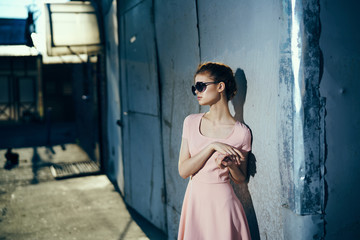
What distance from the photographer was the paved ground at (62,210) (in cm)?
465

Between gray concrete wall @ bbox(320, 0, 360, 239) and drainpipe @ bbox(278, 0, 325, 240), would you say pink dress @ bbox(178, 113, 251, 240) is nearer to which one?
drainpipe @ bbox(278, 0, 325, 240)

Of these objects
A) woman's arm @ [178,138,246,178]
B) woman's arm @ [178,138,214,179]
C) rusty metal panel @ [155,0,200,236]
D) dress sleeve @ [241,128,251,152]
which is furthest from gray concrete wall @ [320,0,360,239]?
rusty metal panel @ [155,0,200,236]

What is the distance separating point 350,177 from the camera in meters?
2.23

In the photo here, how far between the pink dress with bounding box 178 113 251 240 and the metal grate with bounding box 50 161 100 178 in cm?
577

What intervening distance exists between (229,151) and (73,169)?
675 centimetres

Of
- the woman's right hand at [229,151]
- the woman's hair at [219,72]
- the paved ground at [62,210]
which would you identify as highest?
the woman's hair at [219,72]

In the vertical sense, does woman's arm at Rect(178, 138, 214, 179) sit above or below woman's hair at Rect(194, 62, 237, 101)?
below

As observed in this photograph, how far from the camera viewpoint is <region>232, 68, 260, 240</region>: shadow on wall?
2533 mm

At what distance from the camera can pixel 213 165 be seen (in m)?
2.32

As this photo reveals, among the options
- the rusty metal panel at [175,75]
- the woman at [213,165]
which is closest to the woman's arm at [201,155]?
the woman at [213,165]

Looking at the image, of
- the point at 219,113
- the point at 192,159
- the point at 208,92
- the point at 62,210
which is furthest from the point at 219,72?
the point at 62,210

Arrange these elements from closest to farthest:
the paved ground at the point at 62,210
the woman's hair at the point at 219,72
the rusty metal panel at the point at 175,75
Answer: the woman's hair at the point at 219,72 < the rusty metal panel at the point at 175,75 < the paved ground at the point at 62,210

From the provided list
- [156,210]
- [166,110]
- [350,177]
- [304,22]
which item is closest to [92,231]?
[156,210]

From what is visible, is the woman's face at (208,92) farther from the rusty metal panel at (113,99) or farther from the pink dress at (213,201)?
the rusty metal panel at (113,99)
